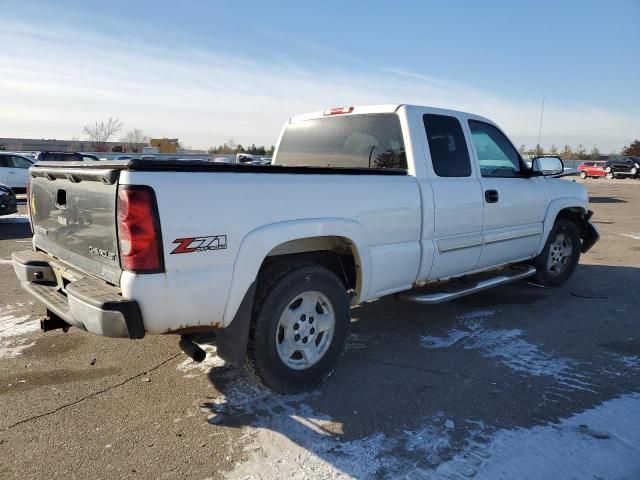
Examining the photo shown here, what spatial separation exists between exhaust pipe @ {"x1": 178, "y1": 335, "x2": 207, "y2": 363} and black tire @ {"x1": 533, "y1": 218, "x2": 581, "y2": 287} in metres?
4.52

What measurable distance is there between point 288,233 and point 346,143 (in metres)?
1.89

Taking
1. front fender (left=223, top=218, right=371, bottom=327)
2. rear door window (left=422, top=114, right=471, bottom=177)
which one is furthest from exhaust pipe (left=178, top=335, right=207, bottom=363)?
rear door window (left=422, top=114, right=471, bottom=177)

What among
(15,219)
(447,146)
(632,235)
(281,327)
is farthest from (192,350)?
(15,219)

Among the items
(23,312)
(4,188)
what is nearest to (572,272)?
(23,312)

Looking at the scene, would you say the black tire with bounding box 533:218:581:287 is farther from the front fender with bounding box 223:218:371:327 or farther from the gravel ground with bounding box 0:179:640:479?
the front fender with bounding box 223:218:371:327

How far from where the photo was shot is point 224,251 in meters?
2.98

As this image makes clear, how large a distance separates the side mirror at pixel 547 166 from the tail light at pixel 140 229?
4.33 meters

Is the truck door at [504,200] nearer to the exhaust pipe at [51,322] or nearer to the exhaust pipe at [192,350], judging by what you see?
the exhaust pipe at [192,350]

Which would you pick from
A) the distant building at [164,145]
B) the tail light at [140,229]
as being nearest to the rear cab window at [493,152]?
the tail light at [140,229]

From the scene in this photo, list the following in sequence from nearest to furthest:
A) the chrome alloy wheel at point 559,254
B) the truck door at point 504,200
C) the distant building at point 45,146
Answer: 1. the truck door at point 504,200
2. the chrome alloy wheel at point 559,254
3. the distant building at point 45,146

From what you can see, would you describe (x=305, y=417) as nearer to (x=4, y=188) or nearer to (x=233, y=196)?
(x=233, y=196)

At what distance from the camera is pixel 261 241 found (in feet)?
10.3

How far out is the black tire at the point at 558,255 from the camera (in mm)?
6223

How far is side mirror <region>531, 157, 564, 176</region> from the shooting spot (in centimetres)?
556
